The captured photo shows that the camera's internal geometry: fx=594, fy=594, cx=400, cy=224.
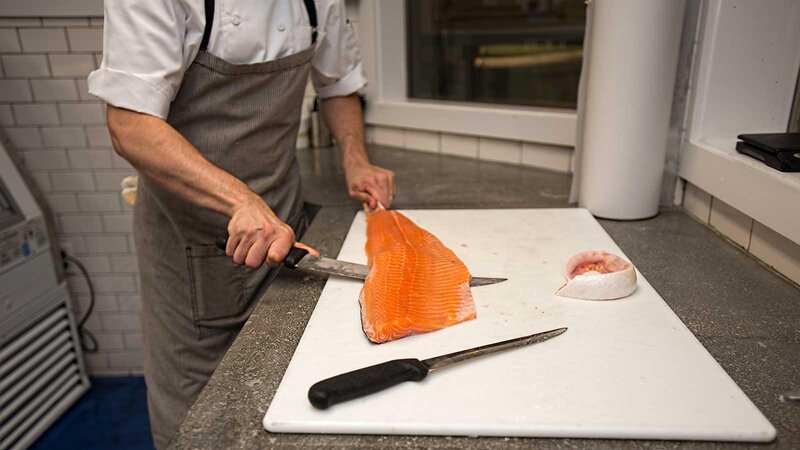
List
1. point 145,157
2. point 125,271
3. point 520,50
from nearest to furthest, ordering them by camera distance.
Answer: point 145,157 < point 520,50 < point 125,271

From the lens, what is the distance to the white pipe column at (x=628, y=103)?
3.88 ft

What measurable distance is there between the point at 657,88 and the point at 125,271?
2.13 meters

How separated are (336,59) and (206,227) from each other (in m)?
0.53

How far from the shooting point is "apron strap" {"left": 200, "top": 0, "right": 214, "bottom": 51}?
3.42 ft

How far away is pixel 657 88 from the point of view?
1.21 meters

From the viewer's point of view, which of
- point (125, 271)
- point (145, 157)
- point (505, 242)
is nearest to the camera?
point (145, 157)

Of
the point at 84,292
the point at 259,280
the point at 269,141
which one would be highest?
the point at 269,141

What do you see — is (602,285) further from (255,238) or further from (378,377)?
(255,238)

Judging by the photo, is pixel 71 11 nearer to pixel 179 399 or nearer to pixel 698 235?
pixel 179 399

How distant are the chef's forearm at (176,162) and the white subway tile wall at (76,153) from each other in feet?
4.68

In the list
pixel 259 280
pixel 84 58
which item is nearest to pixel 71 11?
pixel 84 58

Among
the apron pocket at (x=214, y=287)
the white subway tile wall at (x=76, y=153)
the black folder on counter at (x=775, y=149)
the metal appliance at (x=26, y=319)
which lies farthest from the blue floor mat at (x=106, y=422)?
the black folder on counter at (x=775, y=149)

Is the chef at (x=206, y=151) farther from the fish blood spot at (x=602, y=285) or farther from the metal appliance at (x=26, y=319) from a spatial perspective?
the metal appliance at (x=26, y=319)

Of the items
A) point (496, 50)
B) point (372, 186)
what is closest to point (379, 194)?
point (372, 186)
